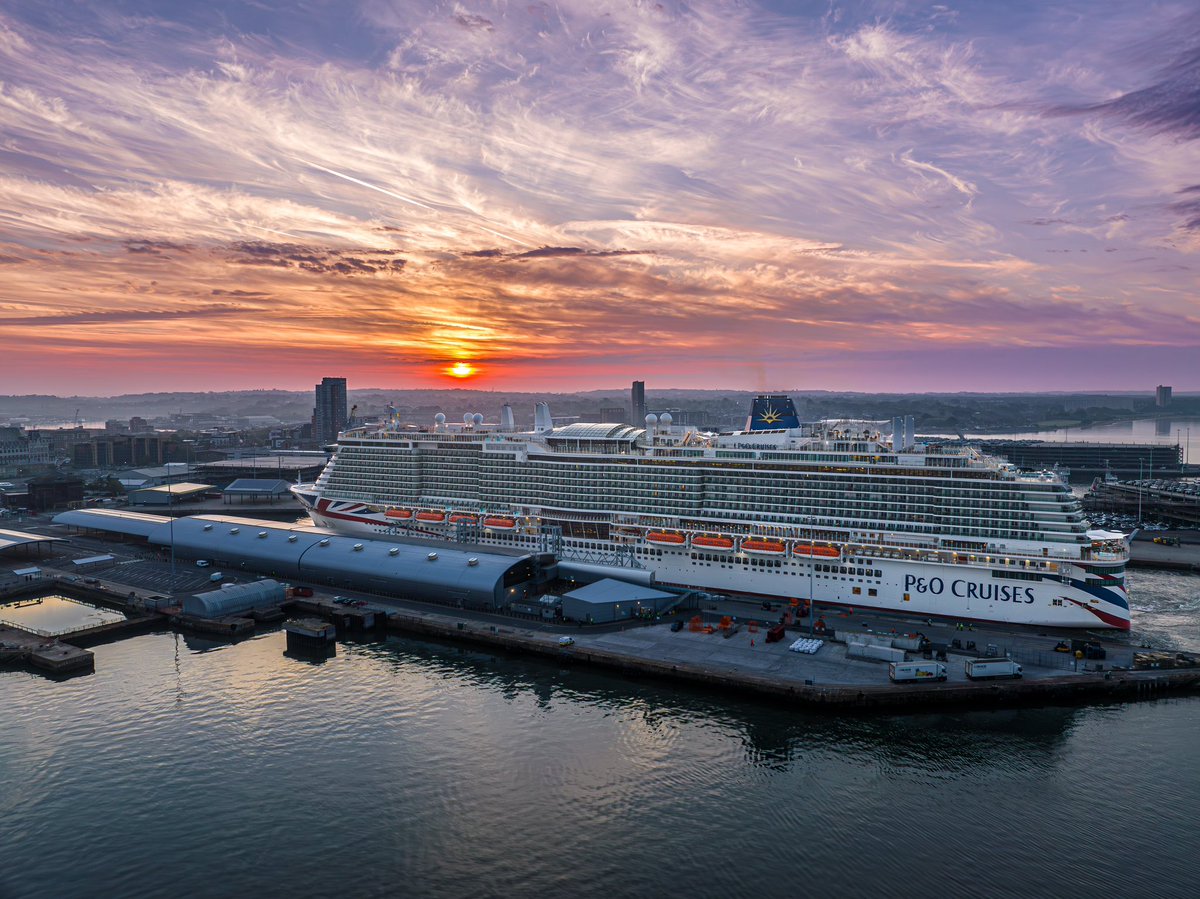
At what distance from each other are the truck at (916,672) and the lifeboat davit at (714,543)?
17.0m

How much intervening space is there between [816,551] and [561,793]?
27015 millimetres

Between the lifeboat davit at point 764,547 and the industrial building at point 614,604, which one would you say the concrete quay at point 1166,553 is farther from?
the industrial building at point 614,604

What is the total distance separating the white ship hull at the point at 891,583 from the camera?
4403 centimetres

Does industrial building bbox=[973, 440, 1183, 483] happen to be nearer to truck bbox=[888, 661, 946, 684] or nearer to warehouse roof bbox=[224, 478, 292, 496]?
truck bbox=[888, 661, 946, 684]

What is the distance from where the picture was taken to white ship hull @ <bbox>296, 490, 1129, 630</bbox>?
44.0 metres

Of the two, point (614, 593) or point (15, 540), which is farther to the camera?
point (15, 540)

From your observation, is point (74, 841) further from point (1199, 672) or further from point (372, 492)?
point (1199, 672)

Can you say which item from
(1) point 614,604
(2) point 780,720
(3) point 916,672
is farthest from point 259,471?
(3) point 916,672

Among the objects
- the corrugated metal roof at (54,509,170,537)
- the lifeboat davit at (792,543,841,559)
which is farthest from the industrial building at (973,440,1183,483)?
the corrugated metal roof at (54,509,170,537)

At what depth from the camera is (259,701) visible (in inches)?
1507

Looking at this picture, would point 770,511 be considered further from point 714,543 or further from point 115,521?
point 115,521

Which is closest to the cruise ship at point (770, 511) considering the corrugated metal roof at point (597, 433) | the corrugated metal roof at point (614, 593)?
the corrugated metal roof at point (597, 433)

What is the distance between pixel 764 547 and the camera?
5188 cm

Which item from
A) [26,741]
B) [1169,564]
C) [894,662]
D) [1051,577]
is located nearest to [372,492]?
[26,741]
